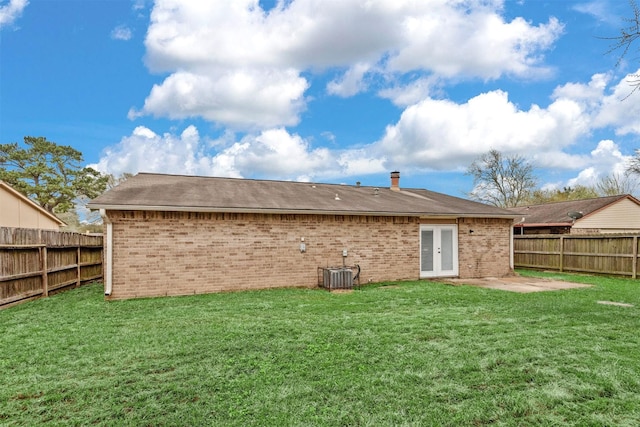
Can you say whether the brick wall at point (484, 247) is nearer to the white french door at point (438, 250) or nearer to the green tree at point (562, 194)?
the white french door at point (438, 250)

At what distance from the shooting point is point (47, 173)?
3038cm

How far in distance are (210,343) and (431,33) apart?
35.4 feet

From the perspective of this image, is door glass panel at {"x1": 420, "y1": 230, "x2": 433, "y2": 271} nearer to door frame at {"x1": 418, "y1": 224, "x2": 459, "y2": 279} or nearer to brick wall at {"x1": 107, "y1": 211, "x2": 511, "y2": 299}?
door frame at {"x1": 418, "y1": 224, "x2": 459, "y2": 279}

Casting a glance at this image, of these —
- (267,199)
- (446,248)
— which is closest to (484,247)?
(446,248)

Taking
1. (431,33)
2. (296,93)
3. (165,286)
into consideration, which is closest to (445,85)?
(431,33)

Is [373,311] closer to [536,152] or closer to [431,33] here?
[431,33]

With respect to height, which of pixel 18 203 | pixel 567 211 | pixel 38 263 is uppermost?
pixel 18 203

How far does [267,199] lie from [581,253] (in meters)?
12.2

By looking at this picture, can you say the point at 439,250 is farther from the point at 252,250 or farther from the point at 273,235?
the point at 252,250

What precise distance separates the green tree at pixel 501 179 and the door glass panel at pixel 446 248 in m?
25.8

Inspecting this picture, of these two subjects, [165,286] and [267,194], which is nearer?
[165,286]

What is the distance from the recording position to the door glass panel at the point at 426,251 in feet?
42.4

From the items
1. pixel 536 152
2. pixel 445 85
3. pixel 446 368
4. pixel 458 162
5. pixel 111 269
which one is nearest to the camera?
pixel 446 368

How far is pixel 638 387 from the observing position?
12.6ft
